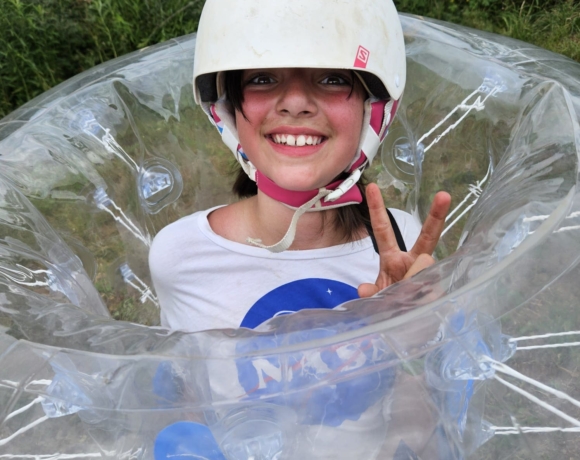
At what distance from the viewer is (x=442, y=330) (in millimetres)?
1171

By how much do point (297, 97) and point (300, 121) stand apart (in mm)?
55

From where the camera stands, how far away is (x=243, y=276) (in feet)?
6.14

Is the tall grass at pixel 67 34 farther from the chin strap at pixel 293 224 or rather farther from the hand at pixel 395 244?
the hand at pixel 395 244

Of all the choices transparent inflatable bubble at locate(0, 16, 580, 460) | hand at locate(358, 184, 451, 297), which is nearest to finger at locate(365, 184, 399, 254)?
hand at locate(358, 184, 451, 297)

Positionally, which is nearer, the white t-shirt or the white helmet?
the white helmet

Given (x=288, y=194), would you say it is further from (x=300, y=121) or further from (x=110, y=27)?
(x=110, y=27)

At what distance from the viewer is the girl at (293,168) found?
5.11 ft

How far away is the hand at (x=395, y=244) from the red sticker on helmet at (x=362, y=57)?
311 mm

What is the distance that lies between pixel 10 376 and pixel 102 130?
4.07ft

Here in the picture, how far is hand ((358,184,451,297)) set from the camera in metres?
1.42

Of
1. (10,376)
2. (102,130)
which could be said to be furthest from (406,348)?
(102,130)

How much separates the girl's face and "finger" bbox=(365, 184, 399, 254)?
217 millimetres

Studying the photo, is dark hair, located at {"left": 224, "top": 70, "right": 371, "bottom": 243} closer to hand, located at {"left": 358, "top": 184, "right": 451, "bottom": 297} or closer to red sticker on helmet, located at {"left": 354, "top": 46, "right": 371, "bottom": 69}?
red sticker on helmet, located at {"left": 354, "top": 46, "right": 371, "bottom": 69}

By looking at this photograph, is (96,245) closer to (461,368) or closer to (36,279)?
(36,279)
